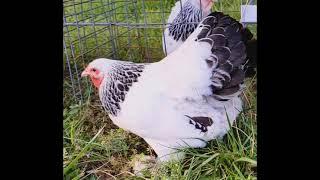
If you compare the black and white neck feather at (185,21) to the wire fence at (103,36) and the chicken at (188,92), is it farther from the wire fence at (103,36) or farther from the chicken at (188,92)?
the chicken at (188,92)

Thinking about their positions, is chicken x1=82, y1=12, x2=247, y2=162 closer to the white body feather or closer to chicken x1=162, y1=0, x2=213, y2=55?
the white body feather

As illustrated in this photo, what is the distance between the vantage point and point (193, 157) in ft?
4.02

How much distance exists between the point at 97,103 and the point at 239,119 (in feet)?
1.64

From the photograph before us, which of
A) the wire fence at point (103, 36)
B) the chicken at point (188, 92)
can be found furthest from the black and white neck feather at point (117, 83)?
the wire fence at point (103, 36)

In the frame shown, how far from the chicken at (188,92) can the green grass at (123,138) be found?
0.14 feet

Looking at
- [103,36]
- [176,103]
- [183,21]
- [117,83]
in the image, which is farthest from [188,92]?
[103,36]

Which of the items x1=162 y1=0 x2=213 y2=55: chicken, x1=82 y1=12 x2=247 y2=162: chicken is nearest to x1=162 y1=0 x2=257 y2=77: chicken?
x1=162 y1=0 x2=213 y2=55: chicken

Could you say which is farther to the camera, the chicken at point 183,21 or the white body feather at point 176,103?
the chicken at point 183,21

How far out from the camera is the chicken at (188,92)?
4.01ft

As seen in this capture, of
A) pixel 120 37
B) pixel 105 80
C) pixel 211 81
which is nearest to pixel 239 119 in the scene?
pixel 211 81

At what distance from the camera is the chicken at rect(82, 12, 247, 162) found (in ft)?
4.01

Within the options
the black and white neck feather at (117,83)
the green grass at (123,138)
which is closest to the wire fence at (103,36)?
the green grass at (123,138)

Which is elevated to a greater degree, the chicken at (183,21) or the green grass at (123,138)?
the chicken at (183,21)
